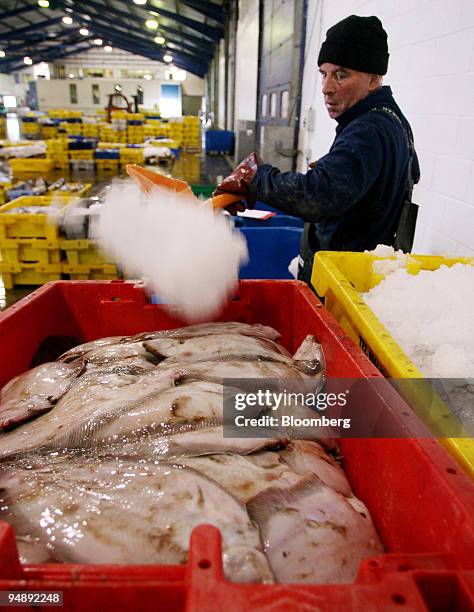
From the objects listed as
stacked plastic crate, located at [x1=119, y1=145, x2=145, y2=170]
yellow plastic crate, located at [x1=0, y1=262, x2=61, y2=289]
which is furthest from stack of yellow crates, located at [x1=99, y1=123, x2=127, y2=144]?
yellow plastic crate, located at [x1=0, y1=262, x2=61, y2=289]

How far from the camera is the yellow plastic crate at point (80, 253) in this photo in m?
5.63

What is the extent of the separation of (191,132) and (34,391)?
2178cm

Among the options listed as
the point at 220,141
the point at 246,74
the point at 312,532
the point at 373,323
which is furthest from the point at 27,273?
the point at 220,141

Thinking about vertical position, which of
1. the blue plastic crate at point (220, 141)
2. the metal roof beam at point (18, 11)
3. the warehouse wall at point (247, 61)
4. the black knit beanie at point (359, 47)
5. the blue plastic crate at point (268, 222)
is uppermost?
the metal roof beam at point (18, 11)

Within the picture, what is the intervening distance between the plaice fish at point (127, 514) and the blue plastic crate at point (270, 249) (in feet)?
9.84

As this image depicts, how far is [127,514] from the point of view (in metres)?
1.20

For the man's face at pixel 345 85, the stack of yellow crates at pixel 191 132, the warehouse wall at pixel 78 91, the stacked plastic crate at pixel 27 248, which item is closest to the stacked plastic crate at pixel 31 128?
the stack of yellow crates at pixel 191 132

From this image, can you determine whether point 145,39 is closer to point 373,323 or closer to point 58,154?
point 58,154

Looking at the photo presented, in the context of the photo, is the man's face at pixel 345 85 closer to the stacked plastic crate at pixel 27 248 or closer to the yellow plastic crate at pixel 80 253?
the yellow plastic crate at pixel 80 253

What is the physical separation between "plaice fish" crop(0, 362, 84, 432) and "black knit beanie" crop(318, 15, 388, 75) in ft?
6.85

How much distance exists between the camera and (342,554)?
1.19 meters

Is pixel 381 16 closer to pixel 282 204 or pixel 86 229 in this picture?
pixel 282 204

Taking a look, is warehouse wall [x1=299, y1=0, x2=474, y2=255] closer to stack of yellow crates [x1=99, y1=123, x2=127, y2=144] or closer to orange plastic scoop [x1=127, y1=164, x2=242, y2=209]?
orange plastic scoop [x1=127, y1=164, x2=242, y2=209]

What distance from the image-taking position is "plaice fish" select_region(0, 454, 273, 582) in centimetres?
112
